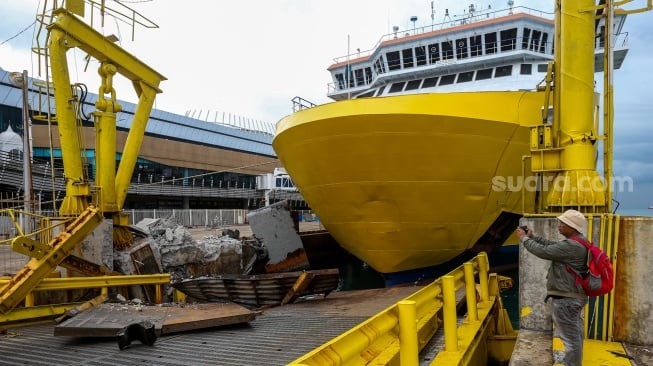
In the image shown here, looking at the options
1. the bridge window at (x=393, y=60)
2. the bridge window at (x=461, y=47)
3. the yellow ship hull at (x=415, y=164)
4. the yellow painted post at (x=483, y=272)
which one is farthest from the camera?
the bridge window at (x=393, y=60)

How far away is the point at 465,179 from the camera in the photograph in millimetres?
7535

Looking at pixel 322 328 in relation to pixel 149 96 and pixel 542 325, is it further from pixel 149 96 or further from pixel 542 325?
pixel 149 96

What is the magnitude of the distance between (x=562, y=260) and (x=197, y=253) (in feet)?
29.2

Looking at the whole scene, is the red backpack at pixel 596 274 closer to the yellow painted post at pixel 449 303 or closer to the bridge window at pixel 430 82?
the yellow painted post at pixel 449 303

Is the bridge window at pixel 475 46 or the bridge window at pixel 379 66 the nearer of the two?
the bridge window at pixel 475 46

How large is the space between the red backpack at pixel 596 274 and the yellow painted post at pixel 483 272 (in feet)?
6.40

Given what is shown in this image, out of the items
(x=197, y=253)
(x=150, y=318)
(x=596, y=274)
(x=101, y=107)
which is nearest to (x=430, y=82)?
(x=197, y=253)

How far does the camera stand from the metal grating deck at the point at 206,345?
170 inches

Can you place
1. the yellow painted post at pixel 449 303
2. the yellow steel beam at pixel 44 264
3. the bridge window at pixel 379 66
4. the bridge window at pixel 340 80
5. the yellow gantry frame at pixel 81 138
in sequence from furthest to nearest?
the bridge window at pixel 340 80 → the bridge window at pixel 379 66 → the yellow gantry frame at pixel 81 138 → the yellow steel beam at pixel 44 264 → the yellow painted post at pixel 449 303

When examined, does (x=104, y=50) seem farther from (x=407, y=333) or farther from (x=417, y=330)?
(x=407, y=333)

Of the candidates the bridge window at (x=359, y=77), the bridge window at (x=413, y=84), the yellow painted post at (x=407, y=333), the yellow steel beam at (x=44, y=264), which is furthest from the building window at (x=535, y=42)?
the yellow painted post at (x=407, y=333)

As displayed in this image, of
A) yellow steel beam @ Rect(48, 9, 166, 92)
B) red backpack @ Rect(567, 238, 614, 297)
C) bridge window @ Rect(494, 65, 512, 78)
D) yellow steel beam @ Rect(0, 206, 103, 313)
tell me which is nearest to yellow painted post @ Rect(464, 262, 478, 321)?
red backpack @ Rect(567, 238, 614, 297)

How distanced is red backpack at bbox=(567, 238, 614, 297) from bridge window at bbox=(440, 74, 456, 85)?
11336mm

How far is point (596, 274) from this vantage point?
10.1ft
